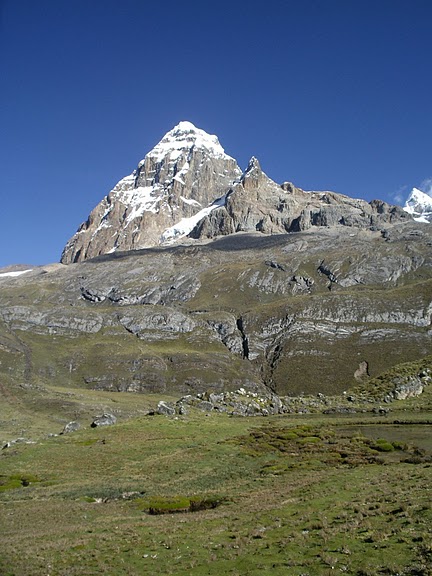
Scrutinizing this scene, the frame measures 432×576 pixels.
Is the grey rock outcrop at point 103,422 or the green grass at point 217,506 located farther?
the grey rock outcrop at point 103,422

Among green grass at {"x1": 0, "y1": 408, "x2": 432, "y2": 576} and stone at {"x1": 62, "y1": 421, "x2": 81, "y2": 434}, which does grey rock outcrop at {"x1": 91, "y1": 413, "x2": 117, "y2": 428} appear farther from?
green grass at {"x1": 0, "y1": 408, "x2": 432, "y2": 576}

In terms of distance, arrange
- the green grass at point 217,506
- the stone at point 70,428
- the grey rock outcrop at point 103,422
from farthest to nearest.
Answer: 1. the grey rock outcrop at point 103,422
2. the stone at point 70,428
3. the green grass at point 217,506

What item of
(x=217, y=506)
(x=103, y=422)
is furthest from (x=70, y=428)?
(x=217, y=506)

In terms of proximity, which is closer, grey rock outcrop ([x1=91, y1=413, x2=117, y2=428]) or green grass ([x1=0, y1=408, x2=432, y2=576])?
green grass ([x1=0, y1=408, x2=432, y2=576])

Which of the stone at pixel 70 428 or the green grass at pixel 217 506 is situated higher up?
the green grass at pixel 217 506

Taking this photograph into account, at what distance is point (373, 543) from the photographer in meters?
22.2

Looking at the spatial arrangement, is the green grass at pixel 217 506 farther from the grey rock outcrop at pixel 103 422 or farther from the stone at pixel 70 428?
the grey rock outcrop at pixel 103 422

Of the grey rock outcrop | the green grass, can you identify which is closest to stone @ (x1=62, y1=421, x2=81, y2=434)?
the grey rock outcrop

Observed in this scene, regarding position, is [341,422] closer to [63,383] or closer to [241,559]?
[241,559]

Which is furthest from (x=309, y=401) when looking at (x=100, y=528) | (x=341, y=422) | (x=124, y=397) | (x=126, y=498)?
(x=100, y=528)

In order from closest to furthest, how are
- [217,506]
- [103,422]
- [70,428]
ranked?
1. [217,506]
2. [70,428]
3. [103,422]

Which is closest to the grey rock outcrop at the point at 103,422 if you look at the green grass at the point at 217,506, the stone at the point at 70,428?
the stone at the point at 70,428

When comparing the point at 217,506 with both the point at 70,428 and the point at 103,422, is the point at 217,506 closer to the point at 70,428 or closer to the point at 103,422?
the point at 70,428

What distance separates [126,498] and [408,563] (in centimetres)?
2945
